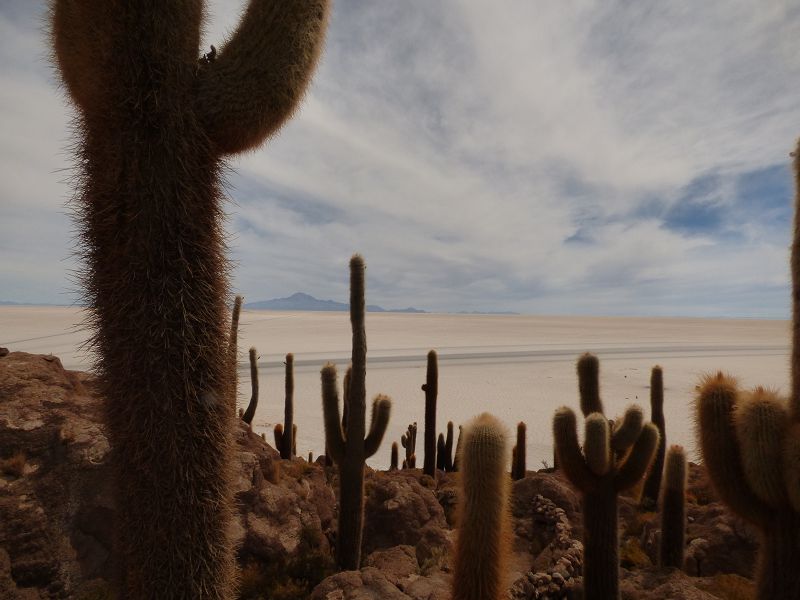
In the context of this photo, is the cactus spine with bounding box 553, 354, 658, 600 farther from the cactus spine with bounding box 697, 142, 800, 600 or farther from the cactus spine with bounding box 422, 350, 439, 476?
the cactus spine with bounding box 422, 350, 439, 476

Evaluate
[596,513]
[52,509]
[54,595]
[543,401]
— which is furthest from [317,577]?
[543,401]

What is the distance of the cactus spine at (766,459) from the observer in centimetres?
266

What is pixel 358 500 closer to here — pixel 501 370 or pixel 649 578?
pixel 649 578

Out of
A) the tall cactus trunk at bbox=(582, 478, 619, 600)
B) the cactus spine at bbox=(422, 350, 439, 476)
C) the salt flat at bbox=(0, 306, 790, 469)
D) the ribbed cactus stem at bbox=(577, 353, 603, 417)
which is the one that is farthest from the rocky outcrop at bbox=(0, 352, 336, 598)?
the ribbed cactus stem at bbox=(577, 353, 603, 417)

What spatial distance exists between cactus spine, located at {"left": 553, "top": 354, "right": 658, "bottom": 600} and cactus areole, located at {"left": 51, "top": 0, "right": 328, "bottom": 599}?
3.80 metres

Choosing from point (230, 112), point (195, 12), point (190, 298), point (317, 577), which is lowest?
point (317, 577)

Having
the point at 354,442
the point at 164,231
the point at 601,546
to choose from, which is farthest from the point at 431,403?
the point at 164,231

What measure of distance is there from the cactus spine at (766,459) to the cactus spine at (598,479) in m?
1.72

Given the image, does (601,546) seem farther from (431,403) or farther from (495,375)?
(495,375)

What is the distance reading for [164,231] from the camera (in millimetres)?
2223

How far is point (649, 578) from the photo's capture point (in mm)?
5504

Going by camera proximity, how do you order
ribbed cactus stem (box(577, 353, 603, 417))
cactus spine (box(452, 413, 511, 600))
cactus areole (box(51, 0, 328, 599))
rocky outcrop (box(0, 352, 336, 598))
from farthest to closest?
1. ribbed cactus stem (box(577, 353, 603, 417))
2. rocky outcrop (box(0, 352, 336, 598))
3. cactus spine (box(452, 413, 511, 600))
4. cactus areole (box(51, 0, 328, 599))

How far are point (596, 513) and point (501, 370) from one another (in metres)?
22.6

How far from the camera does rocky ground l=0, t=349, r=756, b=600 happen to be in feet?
15.4
